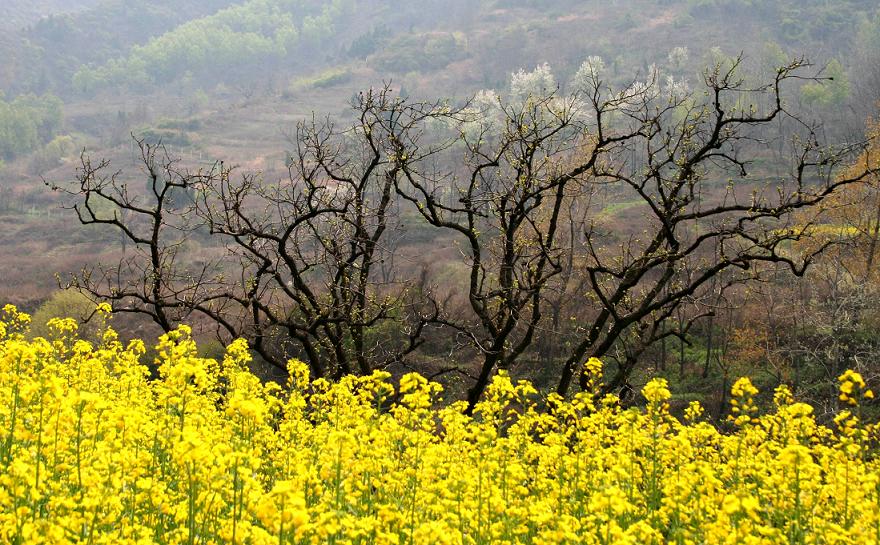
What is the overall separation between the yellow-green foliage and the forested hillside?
18.5ft

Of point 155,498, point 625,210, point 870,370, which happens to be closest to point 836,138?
point 625,210

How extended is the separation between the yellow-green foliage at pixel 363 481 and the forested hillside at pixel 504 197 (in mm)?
5643

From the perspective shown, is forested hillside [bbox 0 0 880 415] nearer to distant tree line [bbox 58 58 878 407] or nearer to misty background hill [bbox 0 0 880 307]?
distant tree line [bbox 58 58 878 407]

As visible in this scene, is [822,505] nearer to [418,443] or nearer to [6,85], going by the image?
[418,443]

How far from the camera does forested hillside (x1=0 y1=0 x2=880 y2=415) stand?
14.1m

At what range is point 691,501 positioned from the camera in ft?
22.0

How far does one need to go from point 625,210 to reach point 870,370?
3680cm

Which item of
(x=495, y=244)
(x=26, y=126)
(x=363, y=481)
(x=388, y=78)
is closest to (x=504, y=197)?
(x=495, y=244)

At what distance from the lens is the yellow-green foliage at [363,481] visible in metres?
4.60

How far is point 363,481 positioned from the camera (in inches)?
261

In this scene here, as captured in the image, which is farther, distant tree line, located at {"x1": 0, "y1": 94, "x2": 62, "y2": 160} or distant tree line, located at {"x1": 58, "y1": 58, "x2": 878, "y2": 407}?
distant tree line, located at {"x1": 0, "y1": 94, "x2": 62, "y2": 160}

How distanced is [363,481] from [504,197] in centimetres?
786

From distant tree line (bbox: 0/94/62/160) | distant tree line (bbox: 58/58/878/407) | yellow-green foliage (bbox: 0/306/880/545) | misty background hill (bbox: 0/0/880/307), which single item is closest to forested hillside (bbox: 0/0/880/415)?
distant tree line (bbox: 58/58/878/407)

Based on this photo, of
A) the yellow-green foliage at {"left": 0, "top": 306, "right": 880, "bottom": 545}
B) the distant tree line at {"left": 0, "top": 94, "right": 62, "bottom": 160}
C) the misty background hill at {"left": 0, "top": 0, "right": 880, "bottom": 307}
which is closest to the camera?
the yellow-green foliage at {"left": 0, "top": 306, "right": 880, "bottom": 545}
